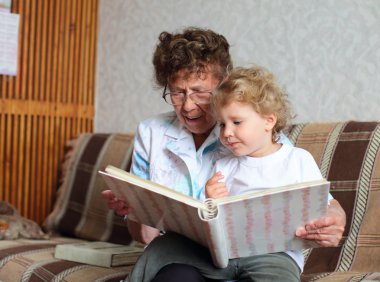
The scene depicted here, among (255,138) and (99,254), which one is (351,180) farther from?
(99,254)

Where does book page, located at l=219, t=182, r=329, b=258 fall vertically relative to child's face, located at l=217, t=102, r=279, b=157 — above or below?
below

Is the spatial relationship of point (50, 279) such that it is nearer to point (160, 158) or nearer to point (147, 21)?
point (160, 158)

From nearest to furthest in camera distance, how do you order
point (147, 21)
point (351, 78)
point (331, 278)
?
point (331, 278)
point (351, 78)
point (147, 21)

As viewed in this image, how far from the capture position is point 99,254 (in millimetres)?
2158

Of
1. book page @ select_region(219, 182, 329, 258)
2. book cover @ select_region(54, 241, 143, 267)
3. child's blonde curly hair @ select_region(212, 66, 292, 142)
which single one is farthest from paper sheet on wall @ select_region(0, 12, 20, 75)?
book page @ select_region(219, 182, 329, 258)

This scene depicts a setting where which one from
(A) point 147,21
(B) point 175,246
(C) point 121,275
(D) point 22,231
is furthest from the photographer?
(A) point 147,21

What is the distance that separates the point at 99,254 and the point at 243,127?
0.85 metres

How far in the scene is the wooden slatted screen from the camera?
11.0 ft

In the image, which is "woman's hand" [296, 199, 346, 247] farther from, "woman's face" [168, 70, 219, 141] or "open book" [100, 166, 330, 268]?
"woman's face" [168, 70, 219, 141]

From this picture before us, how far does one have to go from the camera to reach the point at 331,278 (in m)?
1.79

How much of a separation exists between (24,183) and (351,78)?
6.20 ft

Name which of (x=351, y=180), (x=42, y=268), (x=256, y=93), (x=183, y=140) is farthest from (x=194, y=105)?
(x=42, y=268)

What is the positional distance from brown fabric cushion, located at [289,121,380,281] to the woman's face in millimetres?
495

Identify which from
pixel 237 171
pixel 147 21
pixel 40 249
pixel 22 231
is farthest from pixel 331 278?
pixel 147 21
